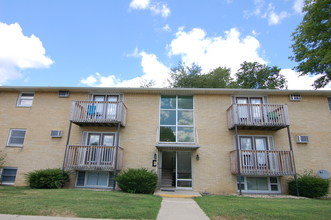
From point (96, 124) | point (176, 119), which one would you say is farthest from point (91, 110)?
point (176, 119)

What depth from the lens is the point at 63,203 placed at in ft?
19.4

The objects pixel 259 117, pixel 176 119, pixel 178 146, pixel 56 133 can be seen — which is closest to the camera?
pixel 178 146

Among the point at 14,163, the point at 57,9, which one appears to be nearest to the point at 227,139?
the point at 14,163

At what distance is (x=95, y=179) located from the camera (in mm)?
11203

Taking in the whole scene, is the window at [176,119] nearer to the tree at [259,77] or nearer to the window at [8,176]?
the window at [8,176]

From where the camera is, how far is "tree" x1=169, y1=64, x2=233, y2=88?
76.4 ft

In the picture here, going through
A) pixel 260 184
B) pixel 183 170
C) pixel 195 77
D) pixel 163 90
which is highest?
pixel 195 77

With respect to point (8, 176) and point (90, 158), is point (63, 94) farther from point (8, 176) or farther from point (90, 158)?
point (8, 176)

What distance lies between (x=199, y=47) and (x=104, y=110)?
10.4 m

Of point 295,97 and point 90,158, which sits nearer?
point 90,158

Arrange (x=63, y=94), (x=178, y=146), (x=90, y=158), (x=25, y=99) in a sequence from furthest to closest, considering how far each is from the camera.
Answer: (x=25, y=99) < (x=63, y=94) < (x=178, y=146) < (x=90, y=158)

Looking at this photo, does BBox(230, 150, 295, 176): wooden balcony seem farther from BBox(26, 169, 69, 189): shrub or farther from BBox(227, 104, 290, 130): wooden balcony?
BBox(26, 169, 69, 189): shrub

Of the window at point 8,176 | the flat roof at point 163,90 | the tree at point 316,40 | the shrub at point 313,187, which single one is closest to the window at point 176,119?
the flat roof at point 163,90

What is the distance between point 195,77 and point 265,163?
15.4m
